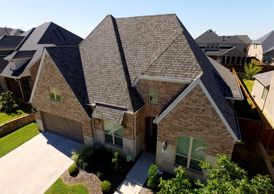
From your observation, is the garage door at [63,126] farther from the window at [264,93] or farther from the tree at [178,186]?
the window at [264,93]

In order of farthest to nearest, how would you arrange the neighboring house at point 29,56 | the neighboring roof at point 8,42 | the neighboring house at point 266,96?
the neighboring roof at point 8,42 → the neighboring house at point 29,56 → the neighboring house at point 266,96

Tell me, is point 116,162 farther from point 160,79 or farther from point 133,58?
point 133,58

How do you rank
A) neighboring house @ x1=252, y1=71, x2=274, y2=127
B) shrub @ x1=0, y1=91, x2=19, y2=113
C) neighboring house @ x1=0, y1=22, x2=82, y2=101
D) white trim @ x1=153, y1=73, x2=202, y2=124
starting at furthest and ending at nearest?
neighboring house @ x1=0, y1=22, x2=82, y2=101, shrub @ x1=0, y1=91, x2=19, y2=113, neighboring house @ x1=252, y1=71, x2=274, y2=127, white trim @ x1=153, y1=73, x2=202, y2=124

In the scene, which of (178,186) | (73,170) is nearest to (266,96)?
(178,186)

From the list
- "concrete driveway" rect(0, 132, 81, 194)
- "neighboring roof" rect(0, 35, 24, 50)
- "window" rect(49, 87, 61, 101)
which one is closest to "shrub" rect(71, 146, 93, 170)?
"concrete driveway" rect(0, 132, 81, 194)

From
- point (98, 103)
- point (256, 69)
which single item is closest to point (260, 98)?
point (256, 69)

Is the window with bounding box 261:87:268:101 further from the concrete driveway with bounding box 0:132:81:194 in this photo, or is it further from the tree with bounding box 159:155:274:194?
the concrete driveway with bounding box 0:132:81:194

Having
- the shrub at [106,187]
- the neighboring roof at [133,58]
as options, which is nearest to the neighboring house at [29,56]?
the neighboring roof at [133,58]
